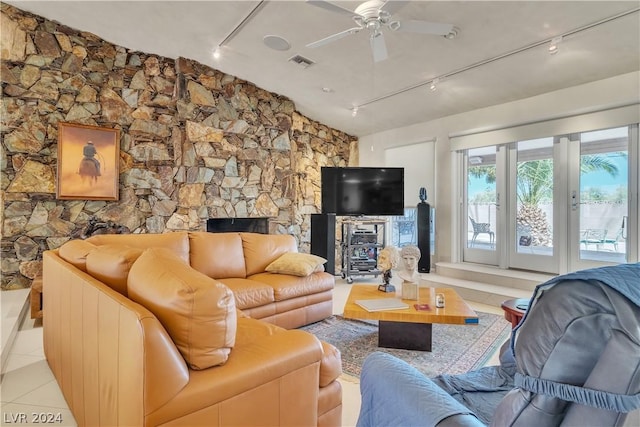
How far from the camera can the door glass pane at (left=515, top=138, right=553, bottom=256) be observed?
161 inches

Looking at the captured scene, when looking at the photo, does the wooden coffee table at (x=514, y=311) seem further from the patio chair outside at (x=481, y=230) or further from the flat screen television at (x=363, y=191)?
the flat screen television at (x=363, y=191)

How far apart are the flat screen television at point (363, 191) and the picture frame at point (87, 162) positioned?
286cm

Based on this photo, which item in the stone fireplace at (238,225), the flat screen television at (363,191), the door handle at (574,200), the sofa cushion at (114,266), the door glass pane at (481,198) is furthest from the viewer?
the flat screen television at (363,191)

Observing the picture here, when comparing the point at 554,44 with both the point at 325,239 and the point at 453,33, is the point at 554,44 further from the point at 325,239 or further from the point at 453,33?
the point at 325,239

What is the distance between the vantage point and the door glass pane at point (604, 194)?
11.6 feet

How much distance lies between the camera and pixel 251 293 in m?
2.69

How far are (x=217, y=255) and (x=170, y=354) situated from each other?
2.10 m

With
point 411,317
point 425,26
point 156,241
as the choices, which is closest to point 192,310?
point 411,317

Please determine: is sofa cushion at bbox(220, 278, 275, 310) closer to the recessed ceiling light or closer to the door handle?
the recessed ceiling light

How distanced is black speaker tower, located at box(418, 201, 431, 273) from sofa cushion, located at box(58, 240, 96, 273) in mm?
4218

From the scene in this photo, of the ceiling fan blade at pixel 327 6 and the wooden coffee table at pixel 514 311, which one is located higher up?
the ceiling fan blade at pixel 327 6

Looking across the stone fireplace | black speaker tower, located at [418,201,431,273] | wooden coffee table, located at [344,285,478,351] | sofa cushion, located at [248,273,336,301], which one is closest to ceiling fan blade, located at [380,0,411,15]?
wooden coffee table, located at [344,285,478,351]

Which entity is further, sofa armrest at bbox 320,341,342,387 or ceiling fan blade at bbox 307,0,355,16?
ceiling fan blade at bbox 307,0,355,16
